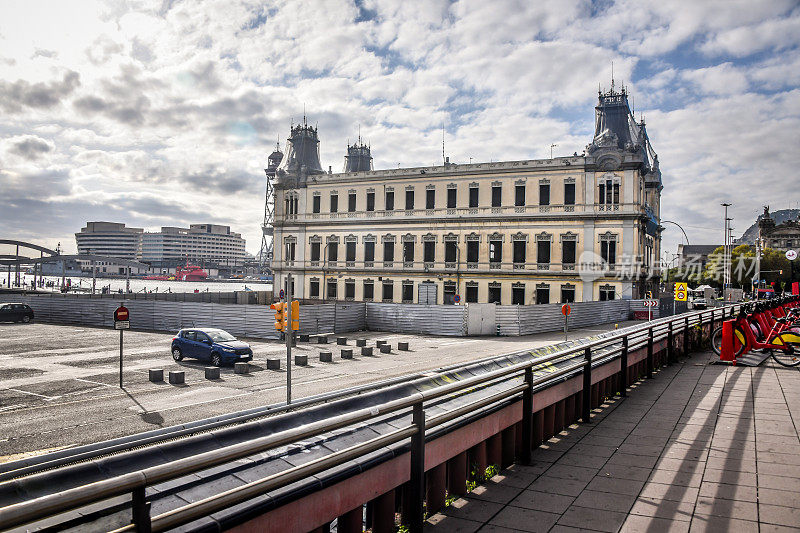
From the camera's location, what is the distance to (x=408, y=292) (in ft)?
186

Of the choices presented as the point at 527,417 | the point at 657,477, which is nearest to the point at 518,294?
the point at 527,417

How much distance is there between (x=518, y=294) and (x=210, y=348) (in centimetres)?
3423

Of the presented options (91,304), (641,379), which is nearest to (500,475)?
(641,379)

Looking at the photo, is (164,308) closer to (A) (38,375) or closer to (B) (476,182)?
(A) (38,375)

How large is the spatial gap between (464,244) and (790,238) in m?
131

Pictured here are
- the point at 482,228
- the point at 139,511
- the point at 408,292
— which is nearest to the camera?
the point at 139,511

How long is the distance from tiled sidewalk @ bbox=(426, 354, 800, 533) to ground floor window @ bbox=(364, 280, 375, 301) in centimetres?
4955

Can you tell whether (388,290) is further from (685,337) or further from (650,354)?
(650,354)

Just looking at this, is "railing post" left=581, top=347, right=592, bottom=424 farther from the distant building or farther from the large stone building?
the distant building

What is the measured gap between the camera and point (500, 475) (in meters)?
5.79

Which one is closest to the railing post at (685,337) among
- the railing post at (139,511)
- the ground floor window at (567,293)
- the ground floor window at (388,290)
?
the railing post at (139,511)

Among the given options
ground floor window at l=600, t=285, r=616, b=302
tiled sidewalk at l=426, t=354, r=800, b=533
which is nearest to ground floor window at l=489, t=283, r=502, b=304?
ground floor window at l=600, t=285, r=616, b=302

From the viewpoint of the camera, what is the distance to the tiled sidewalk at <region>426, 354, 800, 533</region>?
4.62 metres

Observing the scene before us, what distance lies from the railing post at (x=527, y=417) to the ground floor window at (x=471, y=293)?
4802 centimetres
